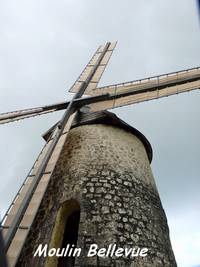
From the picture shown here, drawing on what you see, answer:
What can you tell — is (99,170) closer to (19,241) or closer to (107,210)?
(107,210)

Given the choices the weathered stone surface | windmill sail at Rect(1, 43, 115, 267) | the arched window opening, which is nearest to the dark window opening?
the arched window opening

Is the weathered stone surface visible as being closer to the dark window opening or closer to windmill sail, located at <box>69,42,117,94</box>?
the dark window opening

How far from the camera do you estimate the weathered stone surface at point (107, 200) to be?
3.92 metres

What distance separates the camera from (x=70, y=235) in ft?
14.8

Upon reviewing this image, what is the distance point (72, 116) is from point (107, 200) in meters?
2.32

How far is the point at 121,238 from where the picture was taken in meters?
3.92

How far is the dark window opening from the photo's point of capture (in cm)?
410

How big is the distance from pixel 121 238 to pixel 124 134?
2461mm

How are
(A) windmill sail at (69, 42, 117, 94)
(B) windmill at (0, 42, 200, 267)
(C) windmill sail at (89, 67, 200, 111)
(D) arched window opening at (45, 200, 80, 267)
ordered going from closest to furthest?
(B) windmill at (0, 42, 200, 267)
(D) arched window opening at (45, 200, 80, 267)
(C) windmill sail at (89, 67, 200, 111)
(A) windmill sail at (69, 42, 117, 94)

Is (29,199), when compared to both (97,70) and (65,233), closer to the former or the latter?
(65,233)

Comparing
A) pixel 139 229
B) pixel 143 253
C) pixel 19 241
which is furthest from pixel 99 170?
pixel 19 241

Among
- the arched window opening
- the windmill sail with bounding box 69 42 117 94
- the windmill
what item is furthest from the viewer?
the windmill sail with bounding box 69 42 117 94

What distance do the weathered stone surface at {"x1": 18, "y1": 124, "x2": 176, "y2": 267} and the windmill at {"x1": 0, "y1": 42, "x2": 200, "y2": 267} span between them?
0.22 metres

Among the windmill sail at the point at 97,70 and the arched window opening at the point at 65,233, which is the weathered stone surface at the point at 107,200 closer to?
the arched window opening at the point at 65,233
